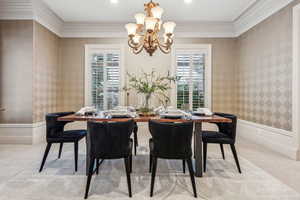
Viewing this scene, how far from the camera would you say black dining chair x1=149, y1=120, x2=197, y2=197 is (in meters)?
1.91

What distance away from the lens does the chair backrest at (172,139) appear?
1.91 metres

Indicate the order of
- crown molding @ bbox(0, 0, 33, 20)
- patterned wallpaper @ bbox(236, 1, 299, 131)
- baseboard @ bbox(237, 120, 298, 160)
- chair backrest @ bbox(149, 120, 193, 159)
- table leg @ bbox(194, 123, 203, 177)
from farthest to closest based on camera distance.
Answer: crown molding @ bbox(0, 0, 33, 20)
patterned wallpaper @ bbox(236, 1, 299, 131)
baseboard @ bbox(237, 120, 298, 160)
table leg @ bbox(194, 123, 203, 177)
chair backrest @ bbox(149, 120, 193, 159)

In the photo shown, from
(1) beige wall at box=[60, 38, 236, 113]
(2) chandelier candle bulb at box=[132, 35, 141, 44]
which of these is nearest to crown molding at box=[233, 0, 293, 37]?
(1) beige wall at box=[60, 38, 236, 113]

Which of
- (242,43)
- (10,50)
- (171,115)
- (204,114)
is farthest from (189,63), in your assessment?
(10,50)

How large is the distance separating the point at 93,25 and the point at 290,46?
447cm

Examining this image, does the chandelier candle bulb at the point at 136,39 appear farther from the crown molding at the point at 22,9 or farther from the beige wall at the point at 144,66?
the crown molding at the point at 22,9

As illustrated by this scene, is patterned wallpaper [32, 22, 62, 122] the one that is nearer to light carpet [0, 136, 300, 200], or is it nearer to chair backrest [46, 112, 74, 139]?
light carpet [0, 136, 300, 200]

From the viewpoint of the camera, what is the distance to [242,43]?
186 inches

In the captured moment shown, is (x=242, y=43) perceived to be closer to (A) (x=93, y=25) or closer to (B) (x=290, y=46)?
Answer: (B) (x=290, y=46)

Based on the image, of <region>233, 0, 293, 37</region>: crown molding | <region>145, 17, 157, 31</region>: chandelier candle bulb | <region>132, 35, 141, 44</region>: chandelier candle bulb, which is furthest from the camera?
<region>233, 0, 293, 37</region>: crown molding

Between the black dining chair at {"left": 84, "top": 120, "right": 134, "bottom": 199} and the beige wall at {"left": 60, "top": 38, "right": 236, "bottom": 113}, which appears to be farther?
the beige wall at {"left": 60, "top": 38, "right": 236, "bottom": 113}

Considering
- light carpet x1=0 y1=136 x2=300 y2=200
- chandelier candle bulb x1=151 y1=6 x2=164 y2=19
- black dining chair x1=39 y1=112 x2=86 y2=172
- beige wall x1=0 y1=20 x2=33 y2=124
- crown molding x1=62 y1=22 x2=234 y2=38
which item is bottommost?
light carpet x1=0 y1=136 x2=300 y2=200

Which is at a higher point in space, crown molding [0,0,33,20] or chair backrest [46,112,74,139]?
crown molding [0,0,33,20]

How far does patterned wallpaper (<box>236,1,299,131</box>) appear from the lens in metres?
3.28
